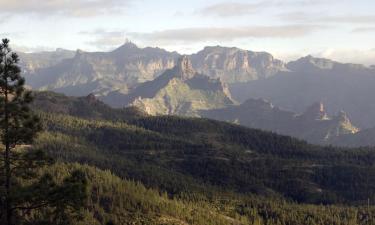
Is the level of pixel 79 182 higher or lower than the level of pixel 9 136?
lower

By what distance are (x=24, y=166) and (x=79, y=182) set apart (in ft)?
28.5

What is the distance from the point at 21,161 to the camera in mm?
84250

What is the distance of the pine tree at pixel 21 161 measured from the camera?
269 feet

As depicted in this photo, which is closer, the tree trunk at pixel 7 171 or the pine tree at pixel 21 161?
the pine tree at pixel 21 161

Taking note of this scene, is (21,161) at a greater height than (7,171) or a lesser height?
greater

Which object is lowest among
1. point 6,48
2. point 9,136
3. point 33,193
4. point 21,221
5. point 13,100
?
point 21,221

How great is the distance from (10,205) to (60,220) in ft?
24.5

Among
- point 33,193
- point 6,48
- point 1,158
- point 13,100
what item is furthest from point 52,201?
point 6,48

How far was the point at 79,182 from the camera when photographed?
271 feet

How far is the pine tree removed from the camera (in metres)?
81.9

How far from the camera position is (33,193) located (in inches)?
3182

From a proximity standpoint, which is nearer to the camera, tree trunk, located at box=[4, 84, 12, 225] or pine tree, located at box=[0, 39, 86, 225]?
pine tree, located at box=[0, 39, 86, 225]

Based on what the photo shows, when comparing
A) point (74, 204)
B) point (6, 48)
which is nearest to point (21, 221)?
point (74, 204)

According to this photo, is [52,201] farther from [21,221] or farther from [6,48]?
[6,48]
